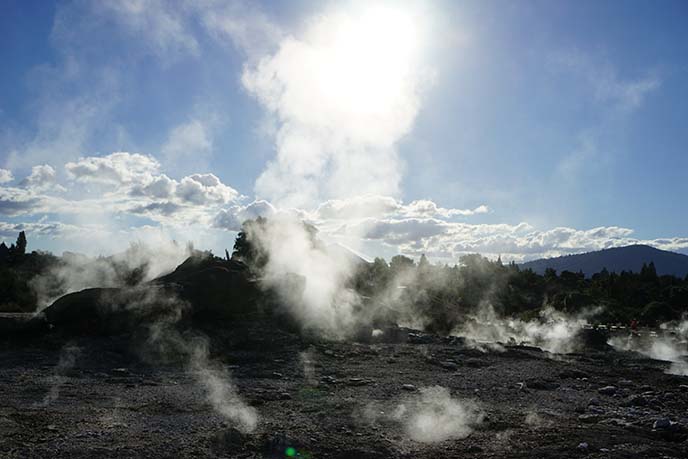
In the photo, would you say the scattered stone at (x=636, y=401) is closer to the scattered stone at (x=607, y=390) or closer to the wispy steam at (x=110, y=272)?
the scattered stone at (x=607, y=390)

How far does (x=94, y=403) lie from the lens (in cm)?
1295

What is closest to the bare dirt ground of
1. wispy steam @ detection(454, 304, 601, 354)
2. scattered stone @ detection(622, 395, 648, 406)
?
scattered stone @ detection(622, 395, 648, 406)

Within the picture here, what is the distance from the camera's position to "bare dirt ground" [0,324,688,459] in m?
9.98

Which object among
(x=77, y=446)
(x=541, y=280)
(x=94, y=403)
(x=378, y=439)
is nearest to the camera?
(x=77, y=446)

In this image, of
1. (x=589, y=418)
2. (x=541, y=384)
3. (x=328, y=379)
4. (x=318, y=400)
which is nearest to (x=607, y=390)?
(x=541, y=384)

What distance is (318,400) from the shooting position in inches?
555

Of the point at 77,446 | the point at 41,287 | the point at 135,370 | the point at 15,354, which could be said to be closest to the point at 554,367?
the point at 135,370

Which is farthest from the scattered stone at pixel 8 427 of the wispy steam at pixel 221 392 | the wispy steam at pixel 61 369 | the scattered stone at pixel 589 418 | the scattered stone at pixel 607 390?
the scattered stone at pixel 607 390

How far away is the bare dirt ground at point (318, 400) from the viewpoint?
998 centimetres

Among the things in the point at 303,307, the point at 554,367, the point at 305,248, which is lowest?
the point at 554,367

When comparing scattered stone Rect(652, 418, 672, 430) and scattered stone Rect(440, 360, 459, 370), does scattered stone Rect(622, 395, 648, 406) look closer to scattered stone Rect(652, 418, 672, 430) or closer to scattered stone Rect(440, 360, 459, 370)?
scattered stone Rect(652, 418, 672, 430)

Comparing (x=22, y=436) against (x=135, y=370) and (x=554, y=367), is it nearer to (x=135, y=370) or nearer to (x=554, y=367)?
(x=135, y=370)

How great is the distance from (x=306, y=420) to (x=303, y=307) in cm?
1422

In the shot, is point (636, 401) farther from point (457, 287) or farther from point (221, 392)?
point (457, 287)
